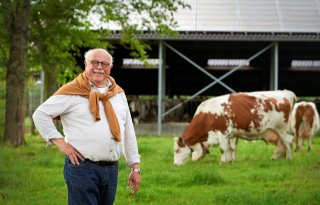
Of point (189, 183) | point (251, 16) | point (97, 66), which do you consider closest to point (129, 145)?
point (97, 66)

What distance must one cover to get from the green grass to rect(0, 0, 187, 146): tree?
3.00 m

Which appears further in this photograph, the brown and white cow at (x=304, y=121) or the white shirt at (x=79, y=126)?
the brown and white cow at (x=304, y=121)

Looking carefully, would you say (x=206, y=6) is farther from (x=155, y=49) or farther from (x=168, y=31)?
(x=168, y=31)

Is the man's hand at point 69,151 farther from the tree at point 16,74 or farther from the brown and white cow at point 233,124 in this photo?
the tree at point 16,74

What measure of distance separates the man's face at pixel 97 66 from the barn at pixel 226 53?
51.2ft

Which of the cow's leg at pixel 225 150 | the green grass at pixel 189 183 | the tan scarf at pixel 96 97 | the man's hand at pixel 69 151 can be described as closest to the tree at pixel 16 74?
the green grass at pixel 189 183

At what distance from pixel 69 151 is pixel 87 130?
217mm

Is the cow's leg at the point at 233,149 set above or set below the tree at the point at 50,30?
below

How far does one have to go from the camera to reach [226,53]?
28.2 m

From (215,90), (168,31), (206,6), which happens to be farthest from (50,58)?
(215,90)

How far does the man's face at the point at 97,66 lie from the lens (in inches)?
183

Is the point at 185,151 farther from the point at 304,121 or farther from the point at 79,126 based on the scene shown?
the point at 79,126

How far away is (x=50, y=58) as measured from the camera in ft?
59.3

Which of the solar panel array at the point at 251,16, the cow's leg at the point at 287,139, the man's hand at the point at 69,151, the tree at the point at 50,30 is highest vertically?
the solar panel array at the point at 251,16
